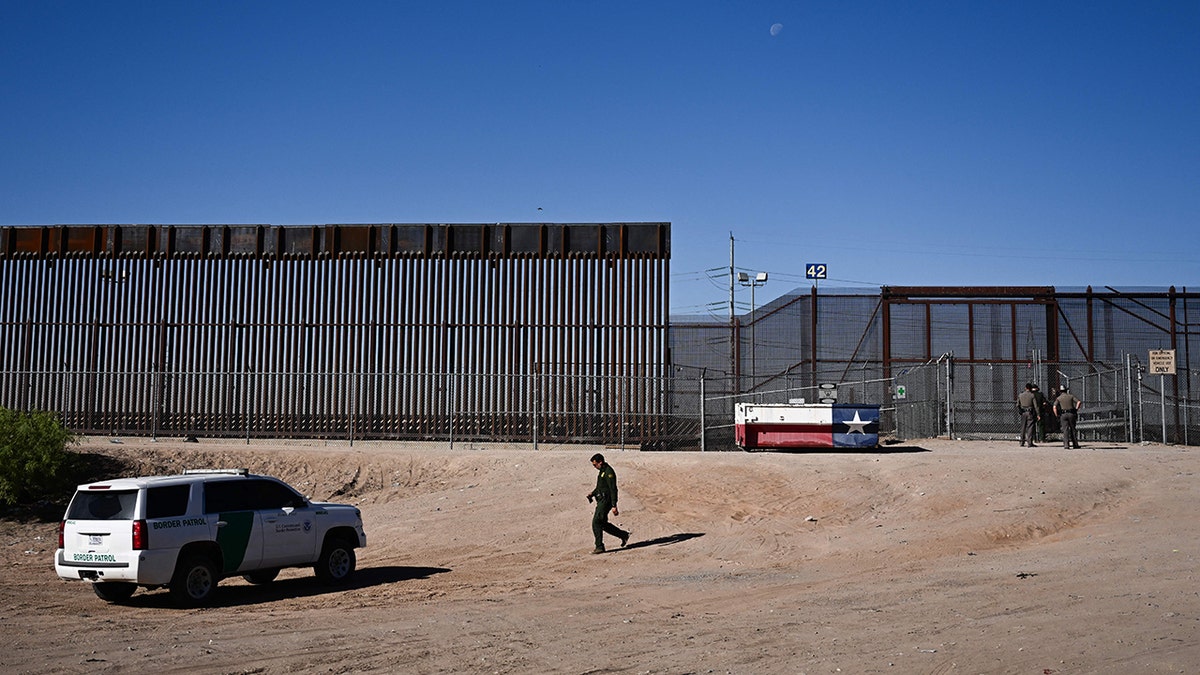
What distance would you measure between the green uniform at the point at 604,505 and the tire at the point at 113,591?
701cm

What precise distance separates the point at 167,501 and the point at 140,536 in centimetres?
58

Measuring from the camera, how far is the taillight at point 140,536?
521 inches

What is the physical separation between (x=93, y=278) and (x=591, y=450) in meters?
17.5

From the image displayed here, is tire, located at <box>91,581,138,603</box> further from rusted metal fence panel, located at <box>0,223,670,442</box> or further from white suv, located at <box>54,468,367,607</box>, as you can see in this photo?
rusted metal fence panel, located at <box>0,223,670,442</box>

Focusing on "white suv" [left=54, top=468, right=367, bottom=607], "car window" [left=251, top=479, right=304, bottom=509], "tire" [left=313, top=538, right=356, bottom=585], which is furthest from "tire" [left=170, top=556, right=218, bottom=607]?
"tire" [left=313, top=538, right=356, bottom=585]

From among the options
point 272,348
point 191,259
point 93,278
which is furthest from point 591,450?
point 93,278

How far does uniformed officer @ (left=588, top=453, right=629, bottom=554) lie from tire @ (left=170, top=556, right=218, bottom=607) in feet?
20.3

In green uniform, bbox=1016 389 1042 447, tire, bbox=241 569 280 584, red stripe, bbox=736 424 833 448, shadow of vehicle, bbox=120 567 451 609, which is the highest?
green uniform, bbox=1016 389 1042 447

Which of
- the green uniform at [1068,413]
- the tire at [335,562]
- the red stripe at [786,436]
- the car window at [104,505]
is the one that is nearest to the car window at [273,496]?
the tire at [335,562]

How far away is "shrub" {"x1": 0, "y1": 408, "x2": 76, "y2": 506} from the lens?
23062 mm

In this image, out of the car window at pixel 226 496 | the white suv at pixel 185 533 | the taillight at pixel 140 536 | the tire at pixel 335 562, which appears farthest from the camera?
the tire at pixel 335 562

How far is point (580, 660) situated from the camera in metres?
9.62

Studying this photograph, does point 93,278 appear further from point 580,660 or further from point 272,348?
point 580,660

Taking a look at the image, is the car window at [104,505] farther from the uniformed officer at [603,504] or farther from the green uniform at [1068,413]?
the green uniform at [1068,413]
